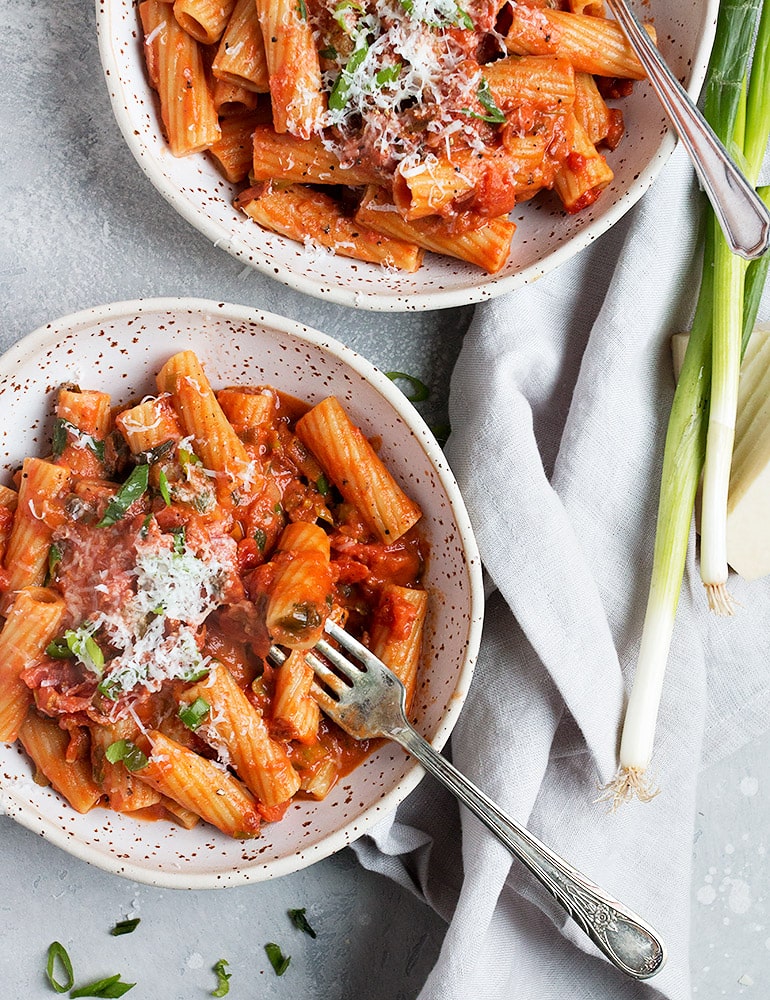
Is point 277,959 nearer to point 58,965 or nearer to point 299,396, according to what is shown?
point 58,965

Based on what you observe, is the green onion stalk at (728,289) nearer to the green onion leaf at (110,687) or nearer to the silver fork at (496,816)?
the silver fork at (496,816)

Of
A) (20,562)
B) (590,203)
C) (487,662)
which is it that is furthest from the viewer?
(487,662)

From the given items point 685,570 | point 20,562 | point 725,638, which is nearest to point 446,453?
point 685,570

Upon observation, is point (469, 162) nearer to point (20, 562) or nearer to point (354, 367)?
point (354, 367)

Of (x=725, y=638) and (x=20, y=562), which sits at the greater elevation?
(x=20, y=562)

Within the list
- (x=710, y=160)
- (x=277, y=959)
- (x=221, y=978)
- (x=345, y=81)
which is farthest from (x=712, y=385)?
(x=221, y=978)
